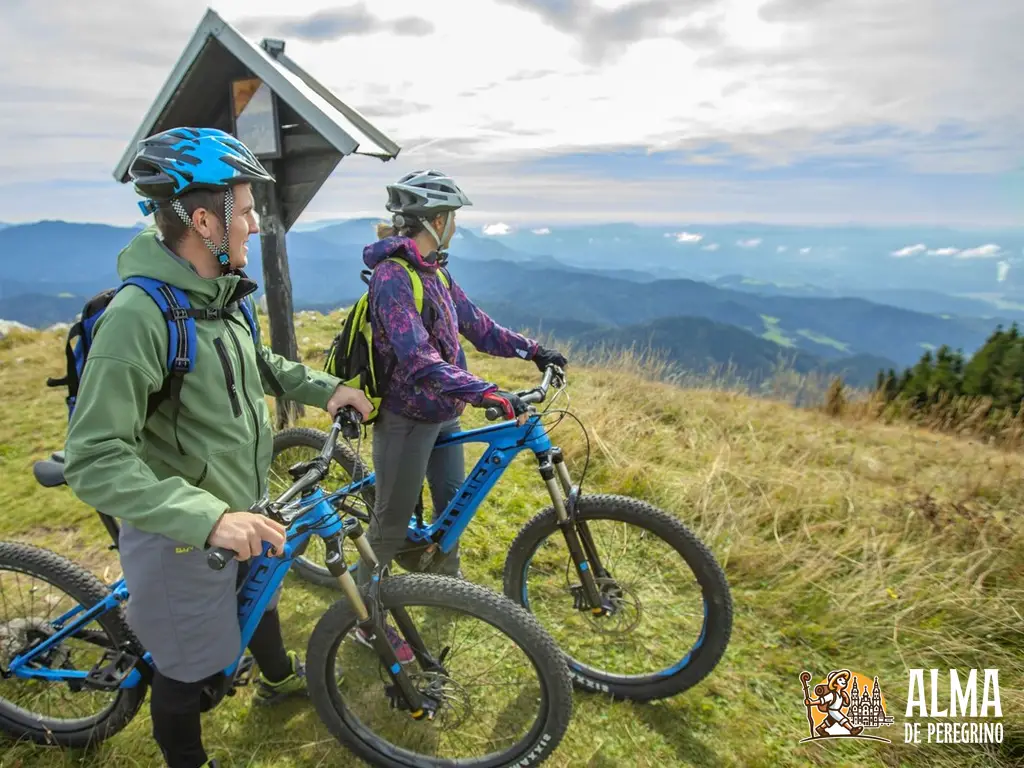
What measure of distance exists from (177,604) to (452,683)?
1.29 meters

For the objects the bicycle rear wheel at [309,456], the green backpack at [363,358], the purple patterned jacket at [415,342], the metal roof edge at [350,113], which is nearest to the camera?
the purple patterned jacket at [415,342]

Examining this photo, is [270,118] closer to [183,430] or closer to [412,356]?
[412,356]

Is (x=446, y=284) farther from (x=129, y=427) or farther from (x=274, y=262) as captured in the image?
(x=274, y=262)

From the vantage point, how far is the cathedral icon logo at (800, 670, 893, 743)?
3.06m

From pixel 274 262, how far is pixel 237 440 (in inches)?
151

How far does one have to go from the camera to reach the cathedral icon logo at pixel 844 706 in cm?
306

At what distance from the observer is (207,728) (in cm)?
290

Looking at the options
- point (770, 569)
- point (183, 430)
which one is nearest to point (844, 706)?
point (770, 569)

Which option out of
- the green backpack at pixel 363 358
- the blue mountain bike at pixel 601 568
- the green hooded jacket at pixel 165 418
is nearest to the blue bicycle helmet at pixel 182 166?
the green hooded jacket at pixel 165 418

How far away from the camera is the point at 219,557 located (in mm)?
1607

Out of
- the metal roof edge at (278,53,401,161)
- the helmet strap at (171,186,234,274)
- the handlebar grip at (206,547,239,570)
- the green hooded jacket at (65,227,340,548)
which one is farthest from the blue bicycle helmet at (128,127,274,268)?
the metal roof edge at (278,53,401,161)

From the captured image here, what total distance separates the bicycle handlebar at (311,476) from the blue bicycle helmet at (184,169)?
0.78 m

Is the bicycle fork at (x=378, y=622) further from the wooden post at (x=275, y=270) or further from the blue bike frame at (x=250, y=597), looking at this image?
the wooden post at (x=275, y=270)

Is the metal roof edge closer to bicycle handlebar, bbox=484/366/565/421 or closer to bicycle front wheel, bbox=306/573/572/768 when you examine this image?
bicycle handlebar, bbox=484/366/565/421
